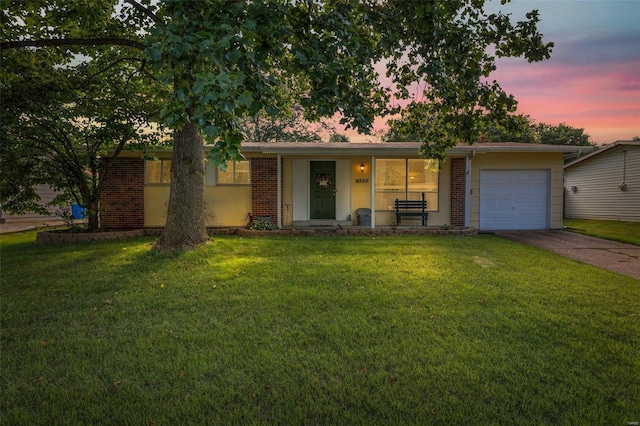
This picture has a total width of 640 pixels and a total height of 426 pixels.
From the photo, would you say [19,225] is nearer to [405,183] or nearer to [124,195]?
[124,195]

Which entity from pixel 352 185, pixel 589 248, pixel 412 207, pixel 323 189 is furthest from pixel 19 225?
pixel 589 248

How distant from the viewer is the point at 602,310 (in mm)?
3818

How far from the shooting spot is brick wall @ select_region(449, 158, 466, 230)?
11.1 meters

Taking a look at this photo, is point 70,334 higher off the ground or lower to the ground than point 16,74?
lower

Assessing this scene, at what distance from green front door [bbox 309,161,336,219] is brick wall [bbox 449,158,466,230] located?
3937mm

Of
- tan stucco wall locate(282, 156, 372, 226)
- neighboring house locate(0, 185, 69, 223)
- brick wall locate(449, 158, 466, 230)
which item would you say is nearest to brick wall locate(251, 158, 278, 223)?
tan stucco wall locate(282, 156, 372, 226)

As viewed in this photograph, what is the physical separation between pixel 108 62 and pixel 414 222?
9824mm

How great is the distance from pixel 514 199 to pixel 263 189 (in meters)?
8.48

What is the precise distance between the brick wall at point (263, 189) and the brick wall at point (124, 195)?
3591 mm

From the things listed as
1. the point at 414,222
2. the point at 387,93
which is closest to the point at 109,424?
the point at 387,93

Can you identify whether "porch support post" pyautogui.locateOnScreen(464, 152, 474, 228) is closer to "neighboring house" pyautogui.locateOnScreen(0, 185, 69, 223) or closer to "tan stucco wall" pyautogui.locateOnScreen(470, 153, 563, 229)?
"tan stucco wall" pyautogui.locateOnScreen(470, 153, 563, 229)

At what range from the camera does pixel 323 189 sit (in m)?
11.5

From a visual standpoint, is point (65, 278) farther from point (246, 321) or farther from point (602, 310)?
point (602, 310)

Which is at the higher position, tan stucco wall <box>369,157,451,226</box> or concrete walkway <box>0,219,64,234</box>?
tan stucco wall <box>369,157,451,226</box>
